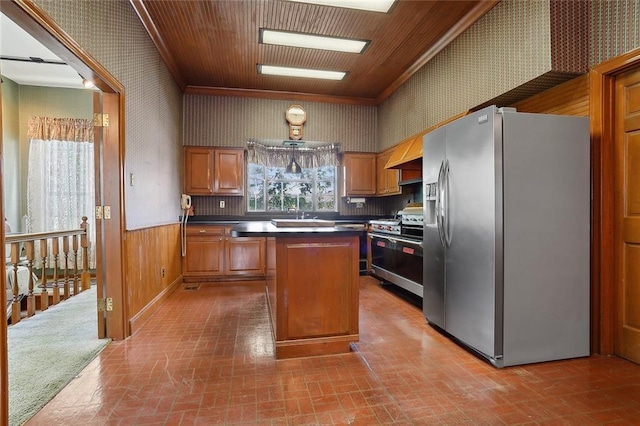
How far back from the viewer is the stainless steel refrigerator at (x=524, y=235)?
218 cm

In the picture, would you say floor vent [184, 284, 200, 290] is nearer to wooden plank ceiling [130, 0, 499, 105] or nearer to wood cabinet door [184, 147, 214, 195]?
wood cabinet door [184, 147, 214, 195]

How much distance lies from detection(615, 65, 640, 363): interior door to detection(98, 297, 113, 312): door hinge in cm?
410

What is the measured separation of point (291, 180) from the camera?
5.91 m

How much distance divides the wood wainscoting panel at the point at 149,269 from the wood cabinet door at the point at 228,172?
1.05m

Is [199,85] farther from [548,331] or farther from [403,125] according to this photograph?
[548,331]

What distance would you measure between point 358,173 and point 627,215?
3.81 meters

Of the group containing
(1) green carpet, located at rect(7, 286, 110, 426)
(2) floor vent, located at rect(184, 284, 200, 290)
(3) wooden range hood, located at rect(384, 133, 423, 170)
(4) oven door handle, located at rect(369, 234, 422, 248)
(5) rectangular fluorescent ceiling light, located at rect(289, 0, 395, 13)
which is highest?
(5) rectangular fluorescent ceiling light, located at rect(289, 0, 395, 13)

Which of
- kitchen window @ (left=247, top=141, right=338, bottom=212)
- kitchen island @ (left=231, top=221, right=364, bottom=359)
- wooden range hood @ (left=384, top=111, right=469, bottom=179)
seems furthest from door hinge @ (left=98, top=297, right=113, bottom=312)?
wooden range hood @ (left=384, top=111, right=469, bottom=179)

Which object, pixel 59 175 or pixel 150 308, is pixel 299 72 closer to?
pixel 150 308


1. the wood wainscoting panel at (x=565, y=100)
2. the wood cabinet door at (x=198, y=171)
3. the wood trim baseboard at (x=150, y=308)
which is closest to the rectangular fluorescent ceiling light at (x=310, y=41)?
the wood wainscoting panel at (x=565, y=100)

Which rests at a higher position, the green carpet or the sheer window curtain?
the sheer window curtain

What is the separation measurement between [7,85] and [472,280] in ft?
22.5

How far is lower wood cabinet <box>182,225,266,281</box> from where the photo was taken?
15.8 feet

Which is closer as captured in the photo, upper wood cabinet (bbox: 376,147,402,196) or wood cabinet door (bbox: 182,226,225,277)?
wood cabinet door (bbox: 182,226,225,277)
